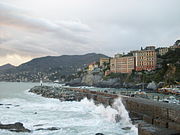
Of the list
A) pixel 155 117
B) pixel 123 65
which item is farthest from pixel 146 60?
pixel 155 117

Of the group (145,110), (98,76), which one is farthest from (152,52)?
(145,110)

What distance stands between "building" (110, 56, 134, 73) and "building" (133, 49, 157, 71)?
4.78m

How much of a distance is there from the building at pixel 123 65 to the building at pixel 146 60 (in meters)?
4.78

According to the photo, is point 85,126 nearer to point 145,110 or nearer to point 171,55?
point 145,110

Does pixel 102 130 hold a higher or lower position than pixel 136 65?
lower

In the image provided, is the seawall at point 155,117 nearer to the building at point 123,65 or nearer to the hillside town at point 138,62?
the hillside town at point 138,62

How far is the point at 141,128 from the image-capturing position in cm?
1257

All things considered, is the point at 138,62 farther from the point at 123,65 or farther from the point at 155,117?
the point at 155,117

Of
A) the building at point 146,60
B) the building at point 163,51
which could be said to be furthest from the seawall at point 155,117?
the building at point 163,51

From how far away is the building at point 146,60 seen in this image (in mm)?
89500

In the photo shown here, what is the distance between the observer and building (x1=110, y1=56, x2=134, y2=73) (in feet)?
324

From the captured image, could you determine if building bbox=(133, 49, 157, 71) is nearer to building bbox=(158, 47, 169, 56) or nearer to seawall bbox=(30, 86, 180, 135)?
building bbox=(158, 47, 169, 56)

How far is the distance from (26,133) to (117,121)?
26.8 ft

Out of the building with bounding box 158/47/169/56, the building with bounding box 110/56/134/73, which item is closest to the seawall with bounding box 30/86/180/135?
the building with bounding box 110/56/134/73
